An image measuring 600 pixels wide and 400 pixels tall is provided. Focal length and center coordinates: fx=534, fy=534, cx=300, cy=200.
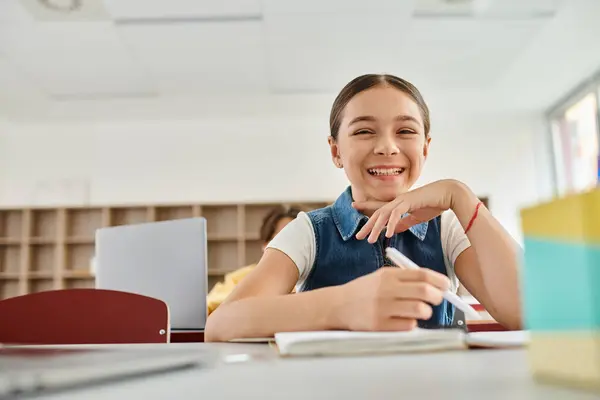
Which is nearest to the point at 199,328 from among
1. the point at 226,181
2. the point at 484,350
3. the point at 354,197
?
the point at 354,197

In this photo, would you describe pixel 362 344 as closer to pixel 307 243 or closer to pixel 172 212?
pixel 307 243

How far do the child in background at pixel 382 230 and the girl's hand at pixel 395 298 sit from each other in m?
0.18

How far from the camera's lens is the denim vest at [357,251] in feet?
3.67

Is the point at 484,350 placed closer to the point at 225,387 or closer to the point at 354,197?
the point at 225,387

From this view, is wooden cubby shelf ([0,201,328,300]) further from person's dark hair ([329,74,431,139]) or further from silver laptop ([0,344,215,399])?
silver laptop ([0,344,215,399])

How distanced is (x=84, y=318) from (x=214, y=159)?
4.85m

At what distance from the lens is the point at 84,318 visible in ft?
3.97

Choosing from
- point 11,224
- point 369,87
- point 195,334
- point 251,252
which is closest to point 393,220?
point 369,87

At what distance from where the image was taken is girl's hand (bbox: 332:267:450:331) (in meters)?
0.61

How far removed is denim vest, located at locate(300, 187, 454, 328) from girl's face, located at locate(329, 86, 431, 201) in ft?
0.26

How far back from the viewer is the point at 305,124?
6.06 meters

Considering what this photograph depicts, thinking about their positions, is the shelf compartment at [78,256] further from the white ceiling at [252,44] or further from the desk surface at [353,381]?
the desk surface at [353,381]

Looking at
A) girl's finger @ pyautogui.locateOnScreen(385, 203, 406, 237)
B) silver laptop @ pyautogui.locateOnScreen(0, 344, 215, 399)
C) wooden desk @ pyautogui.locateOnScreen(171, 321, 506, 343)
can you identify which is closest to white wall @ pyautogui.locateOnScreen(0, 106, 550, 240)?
wooden desk @ pyautogui.locateOnScreen(171, 321, 506, 343)

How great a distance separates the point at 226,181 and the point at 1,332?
15.8 feet
